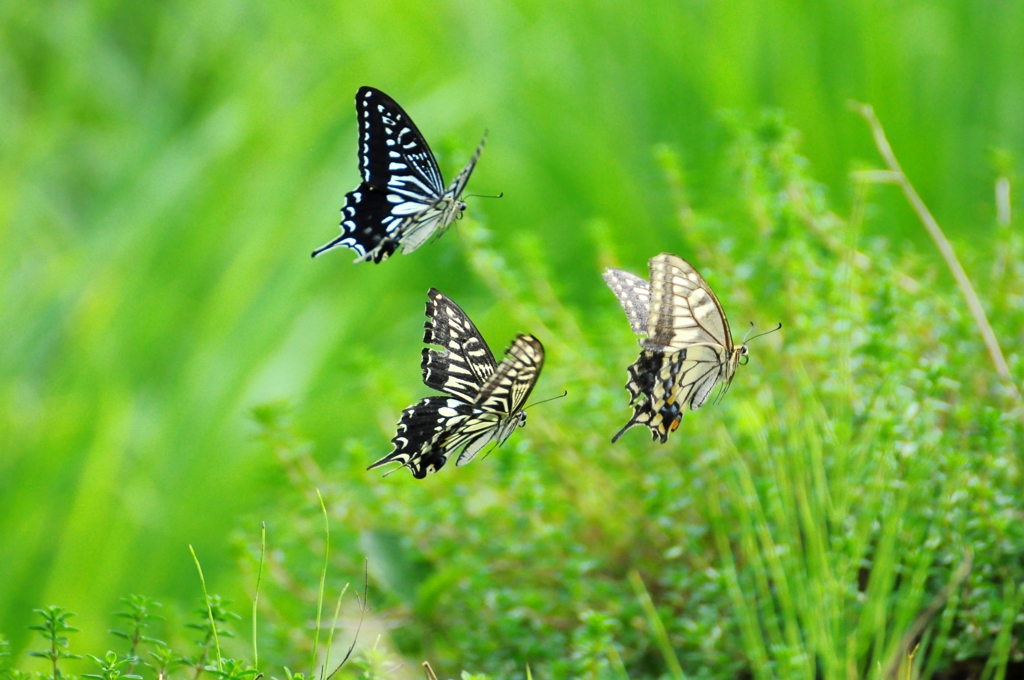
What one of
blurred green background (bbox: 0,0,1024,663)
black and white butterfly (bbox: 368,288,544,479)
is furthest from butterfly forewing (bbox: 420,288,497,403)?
blurred green background (bbox: 0,0,1024,663)

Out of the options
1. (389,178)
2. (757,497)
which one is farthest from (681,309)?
(757,497)

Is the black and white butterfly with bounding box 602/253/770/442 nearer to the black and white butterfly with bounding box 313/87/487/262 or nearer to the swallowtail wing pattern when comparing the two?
the swallowtail wing pattern

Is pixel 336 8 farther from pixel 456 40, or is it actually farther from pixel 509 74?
pixel 509 74

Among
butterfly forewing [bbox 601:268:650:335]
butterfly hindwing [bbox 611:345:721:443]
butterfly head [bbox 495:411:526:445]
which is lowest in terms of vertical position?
butterfly head [bbox 495:411:526:445]

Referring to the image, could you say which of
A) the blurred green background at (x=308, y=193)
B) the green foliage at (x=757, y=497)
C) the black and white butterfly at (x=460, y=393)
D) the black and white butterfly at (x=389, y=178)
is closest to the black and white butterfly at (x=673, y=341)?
the black and white butterfly at (x=460, y=393)

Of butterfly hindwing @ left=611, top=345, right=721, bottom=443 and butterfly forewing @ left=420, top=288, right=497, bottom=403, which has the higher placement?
butterfly forewing @ left=420, top=288, right=497, bottom=403

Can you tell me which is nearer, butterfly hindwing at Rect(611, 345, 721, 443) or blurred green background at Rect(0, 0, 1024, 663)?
butterfly hindwing at Rect(611, 345, 721, 443)

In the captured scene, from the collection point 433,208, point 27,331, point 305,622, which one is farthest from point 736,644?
point 27,331
